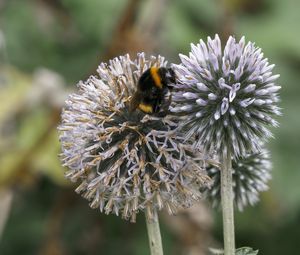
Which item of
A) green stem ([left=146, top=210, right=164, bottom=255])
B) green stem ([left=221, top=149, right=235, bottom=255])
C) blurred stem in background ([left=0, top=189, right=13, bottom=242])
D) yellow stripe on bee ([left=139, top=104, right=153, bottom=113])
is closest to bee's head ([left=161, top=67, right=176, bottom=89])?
yellow stripe on bee ([left=139, top=104, right=153, bottom=113])

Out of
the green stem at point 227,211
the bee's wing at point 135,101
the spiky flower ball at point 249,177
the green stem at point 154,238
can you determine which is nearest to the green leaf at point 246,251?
the green stem at point 227,211

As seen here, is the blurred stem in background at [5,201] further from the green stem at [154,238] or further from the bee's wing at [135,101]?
the green stem at [154,238]

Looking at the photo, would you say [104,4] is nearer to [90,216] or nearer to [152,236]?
[90,216]

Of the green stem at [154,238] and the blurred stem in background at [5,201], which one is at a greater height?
the blurred stem in background at [5,201]

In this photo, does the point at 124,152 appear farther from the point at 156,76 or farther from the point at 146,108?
the point at 156,76

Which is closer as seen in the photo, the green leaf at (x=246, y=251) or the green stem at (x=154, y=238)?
the green leaf at (x=246, y=251)

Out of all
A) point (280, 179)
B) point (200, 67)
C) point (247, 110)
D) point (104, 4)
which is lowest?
point (247, 110)

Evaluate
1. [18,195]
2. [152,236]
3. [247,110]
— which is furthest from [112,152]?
[18,195]
